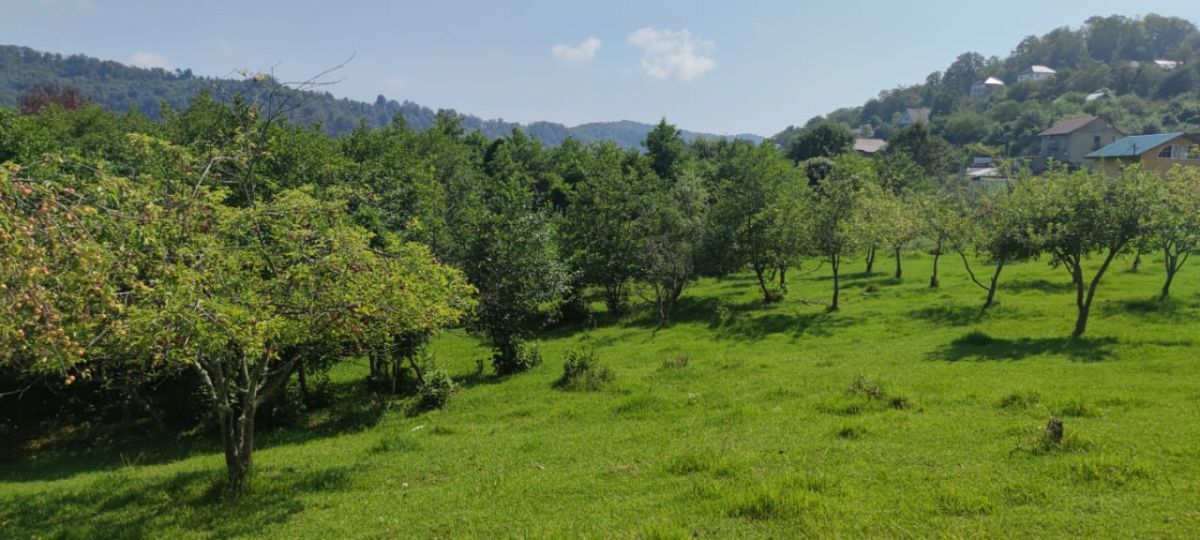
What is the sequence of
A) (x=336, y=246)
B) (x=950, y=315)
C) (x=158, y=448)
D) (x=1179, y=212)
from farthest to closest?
(x=950, y=315) → (x=1179, y=212) → (x=158, y=448) → (x=336, y=246)

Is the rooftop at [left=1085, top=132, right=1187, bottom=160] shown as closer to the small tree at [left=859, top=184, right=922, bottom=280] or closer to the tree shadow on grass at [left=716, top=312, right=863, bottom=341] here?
the small tree at [left=859, top=184, right=922, bottom=280]

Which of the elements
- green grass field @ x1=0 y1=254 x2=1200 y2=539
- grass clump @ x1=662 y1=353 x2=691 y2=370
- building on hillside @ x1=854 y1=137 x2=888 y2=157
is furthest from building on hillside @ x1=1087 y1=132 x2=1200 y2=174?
grass clump @ x1=662 y1=353 x2=691 y2=370

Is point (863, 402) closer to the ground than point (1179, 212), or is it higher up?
closer to the ground

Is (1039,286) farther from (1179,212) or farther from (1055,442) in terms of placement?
(1055,442)

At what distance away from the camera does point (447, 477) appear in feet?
40.7

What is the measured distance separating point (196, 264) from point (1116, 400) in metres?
18.5

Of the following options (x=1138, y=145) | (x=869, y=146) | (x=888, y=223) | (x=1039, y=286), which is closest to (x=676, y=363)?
(x=888, y=223)

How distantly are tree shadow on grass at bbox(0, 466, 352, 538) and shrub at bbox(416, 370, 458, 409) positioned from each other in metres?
6.52

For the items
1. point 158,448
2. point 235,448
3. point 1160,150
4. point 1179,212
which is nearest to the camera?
point 235,448

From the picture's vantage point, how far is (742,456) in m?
11.9

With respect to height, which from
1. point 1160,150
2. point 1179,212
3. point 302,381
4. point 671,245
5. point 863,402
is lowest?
Answer: point 863,402

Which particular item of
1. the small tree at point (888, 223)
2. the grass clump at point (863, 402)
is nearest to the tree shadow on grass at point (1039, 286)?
the small tree at point (888, 223)

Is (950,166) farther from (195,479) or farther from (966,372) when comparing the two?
(195,479)

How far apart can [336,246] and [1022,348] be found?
2164 cm
